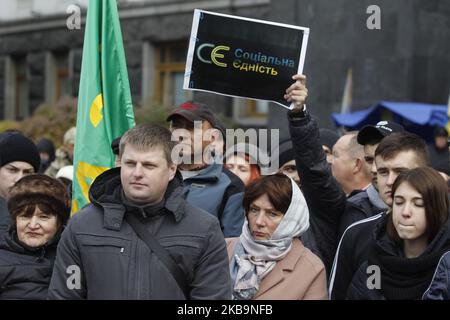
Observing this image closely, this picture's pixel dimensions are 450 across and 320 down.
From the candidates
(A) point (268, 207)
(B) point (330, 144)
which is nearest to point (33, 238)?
(A) point (268, 207)

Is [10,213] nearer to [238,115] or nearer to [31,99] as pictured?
[238,115]

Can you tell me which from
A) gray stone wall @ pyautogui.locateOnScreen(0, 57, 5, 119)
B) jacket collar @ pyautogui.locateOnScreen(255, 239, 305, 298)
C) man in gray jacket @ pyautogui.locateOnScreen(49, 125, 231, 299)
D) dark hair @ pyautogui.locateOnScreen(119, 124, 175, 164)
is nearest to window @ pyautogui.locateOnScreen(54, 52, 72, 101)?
gray stone wall @ pyautogui.locateOnScreen(0, 57, 5, 119)

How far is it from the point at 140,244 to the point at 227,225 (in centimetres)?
117

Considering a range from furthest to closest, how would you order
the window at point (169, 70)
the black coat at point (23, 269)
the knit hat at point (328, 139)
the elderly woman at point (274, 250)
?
the window at point (169, 70) → the knit hat at point (328, 139) → the black coat at point (23, 269) → the elderly woman at point (274, 250)

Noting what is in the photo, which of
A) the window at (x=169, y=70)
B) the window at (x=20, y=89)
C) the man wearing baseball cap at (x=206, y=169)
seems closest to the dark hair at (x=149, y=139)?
the man wearing baseball cap at (x=206, y=169)

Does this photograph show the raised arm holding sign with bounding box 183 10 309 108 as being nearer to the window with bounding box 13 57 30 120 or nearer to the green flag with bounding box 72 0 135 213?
the green flag with bounding box 72 0 135 213

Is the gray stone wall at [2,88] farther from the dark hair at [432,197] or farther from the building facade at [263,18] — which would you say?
the dark hair at [432,197]

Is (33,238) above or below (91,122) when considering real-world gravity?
below

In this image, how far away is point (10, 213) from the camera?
4.52 metres

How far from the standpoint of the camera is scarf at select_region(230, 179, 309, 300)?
13.5ft

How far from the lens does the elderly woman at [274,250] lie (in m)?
4.10

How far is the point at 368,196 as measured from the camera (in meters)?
4.70

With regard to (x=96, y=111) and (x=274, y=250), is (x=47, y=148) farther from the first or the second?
(x=274, y=250)

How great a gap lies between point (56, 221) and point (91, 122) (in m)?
0.78
